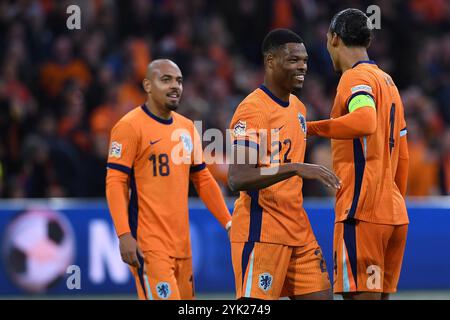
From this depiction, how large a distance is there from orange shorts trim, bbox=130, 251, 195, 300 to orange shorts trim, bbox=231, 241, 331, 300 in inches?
22.8

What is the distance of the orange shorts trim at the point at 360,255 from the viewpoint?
6012 millimetres

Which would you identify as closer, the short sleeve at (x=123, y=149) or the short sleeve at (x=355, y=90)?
the short sleeve at (x=355, y=90)

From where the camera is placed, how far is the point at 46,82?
13148 mm

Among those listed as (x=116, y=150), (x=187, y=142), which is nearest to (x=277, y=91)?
(x=187, y=142)

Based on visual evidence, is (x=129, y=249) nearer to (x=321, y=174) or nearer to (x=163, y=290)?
(x=163, y=290)

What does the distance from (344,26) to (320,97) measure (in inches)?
314

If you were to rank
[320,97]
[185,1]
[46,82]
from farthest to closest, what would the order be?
[185,1] → [320,97] → [46,82]

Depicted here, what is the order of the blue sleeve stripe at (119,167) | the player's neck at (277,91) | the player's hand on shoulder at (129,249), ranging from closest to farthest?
the player's neck at (277,91) → the player's hand on shoulder at (129,249) → the blue sleeve stripe at (119,167)

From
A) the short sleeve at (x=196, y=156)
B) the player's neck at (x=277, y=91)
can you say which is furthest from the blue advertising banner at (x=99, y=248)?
the player's neck at (x=277, y=91)

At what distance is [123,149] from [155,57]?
7.37 m

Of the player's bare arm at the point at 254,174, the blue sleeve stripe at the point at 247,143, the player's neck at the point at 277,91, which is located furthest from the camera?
the player's neck at the point at 277,91

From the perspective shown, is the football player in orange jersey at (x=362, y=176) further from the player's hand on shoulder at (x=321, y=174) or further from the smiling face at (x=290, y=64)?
the player's hand on shoulder at (x=321, y=174)
